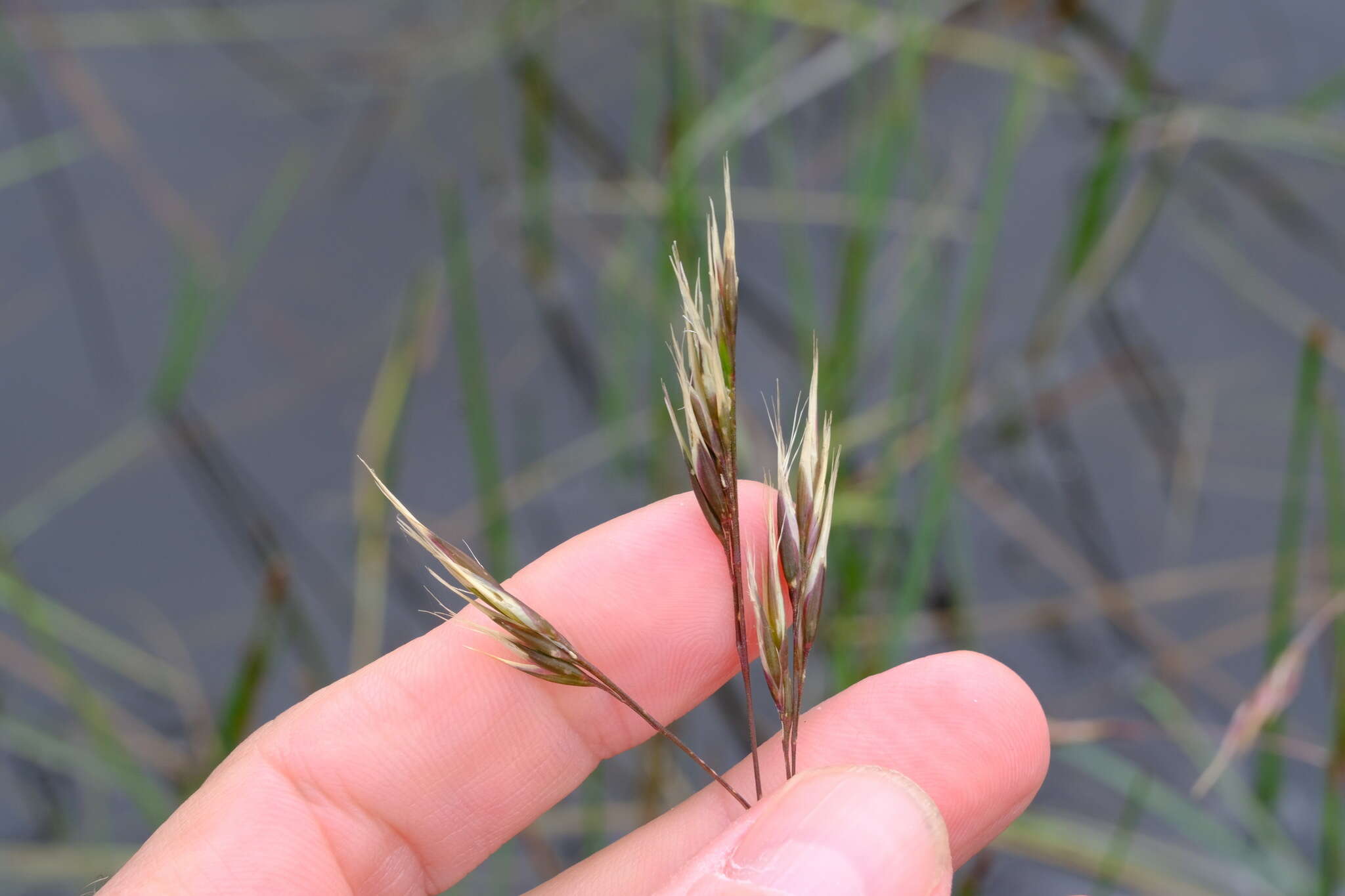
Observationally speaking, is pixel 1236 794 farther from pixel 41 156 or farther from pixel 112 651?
pixel 41 156

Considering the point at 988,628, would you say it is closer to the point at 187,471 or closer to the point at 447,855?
the point at 447,855

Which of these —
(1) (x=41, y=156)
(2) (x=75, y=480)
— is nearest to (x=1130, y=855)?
(2) (x=75, y=480)

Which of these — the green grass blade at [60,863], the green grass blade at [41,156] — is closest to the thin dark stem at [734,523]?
the green grass blade at [60,863]

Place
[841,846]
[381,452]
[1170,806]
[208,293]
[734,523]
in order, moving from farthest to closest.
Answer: [381,452], [208,293], [1170,806], [734,523], [841,846]

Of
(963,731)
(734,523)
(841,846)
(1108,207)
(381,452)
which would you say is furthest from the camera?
(1108,207)

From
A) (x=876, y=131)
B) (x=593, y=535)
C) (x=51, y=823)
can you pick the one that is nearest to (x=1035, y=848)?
(x=593, y=535)

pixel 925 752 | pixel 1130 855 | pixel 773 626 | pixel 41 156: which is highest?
pixel 41 156

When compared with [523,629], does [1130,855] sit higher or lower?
lower

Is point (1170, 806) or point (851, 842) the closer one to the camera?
point (851, 842)
